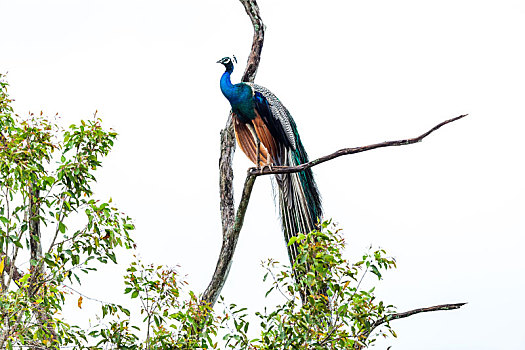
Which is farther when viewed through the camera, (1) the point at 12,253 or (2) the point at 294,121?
(2) the point at 294,121

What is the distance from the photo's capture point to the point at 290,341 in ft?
15.9

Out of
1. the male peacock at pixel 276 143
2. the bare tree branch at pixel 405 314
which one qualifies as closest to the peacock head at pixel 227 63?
the male peacock at pixel 276 143

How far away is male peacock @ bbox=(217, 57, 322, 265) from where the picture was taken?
7.18 meters

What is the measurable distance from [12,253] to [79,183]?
29.0 inches

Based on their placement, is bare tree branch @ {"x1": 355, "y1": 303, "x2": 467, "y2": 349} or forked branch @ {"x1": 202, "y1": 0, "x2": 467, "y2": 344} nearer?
bare tree branch @ {"x1": 355, "y1": 303, "x2": 467, "y2": 349}

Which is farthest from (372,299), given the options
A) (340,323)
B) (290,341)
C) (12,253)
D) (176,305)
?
(12,253)

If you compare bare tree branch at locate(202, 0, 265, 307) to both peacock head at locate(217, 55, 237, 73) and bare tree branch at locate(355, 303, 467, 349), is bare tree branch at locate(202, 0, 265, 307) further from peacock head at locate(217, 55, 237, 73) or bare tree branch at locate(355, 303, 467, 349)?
bare tree branch at locate(355, 303, 467, 349)

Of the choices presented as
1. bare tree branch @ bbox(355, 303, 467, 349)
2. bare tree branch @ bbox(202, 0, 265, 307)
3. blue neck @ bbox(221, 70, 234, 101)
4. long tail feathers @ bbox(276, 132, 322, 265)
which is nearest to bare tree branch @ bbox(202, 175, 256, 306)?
bare tree branch @ bbox(202, 0, 265, 307)

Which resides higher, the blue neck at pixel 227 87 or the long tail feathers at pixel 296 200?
the blue neck at pixel 227 87

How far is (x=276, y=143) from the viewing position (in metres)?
7.32

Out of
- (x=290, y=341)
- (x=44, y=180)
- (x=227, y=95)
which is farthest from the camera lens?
(x=227, y=95)

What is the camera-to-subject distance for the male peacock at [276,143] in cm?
718

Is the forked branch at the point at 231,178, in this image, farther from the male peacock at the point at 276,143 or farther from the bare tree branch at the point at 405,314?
the male peacock at the point at 276,143

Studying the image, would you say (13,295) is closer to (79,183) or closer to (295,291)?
(79,183)
